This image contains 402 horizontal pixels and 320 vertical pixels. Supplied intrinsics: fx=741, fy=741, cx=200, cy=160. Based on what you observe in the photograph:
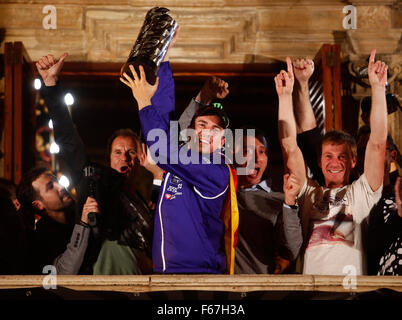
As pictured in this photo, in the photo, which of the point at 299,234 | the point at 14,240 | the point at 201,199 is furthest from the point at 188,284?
the point at 14,240

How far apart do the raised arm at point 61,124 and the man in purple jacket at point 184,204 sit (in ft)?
2.01

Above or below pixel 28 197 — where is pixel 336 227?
below

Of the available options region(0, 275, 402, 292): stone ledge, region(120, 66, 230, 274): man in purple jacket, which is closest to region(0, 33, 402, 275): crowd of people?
region(120, 66, 230, 274): man in purple jacket

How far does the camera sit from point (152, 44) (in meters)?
4.11

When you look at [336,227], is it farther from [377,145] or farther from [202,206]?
[202,206]

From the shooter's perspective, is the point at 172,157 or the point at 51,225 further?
the point at 51,225

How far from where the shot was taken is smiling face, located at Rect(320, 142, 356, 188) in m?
4.15

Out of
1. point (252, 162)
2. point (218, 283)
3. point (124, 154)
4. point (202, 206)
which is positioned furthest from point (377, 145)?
point (124, 154)

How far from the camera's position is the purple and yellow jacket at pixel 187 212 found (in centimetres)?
365

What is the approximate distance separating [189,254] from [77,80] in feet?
10.6

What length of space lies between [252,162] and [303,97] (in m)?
0.61

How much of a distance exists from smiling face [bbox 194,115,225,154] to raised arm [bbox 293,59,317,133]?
Result: 87 centimetres

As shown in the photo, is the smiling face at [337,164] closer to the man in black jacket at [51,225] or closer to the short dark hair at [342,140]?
the short dark hair at [342,140]

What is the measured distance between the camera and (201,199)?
376cm
